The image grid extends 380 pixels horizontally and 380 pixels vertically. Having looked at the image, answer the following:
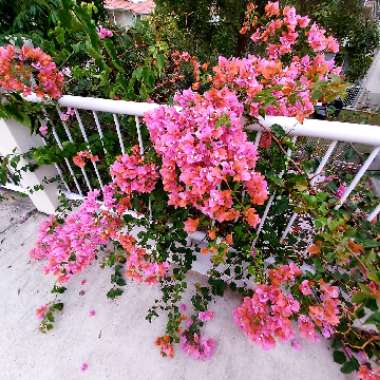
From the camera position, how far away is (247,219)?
1.16 metres

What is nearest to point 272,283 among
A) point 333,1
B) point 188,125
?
point 188,125

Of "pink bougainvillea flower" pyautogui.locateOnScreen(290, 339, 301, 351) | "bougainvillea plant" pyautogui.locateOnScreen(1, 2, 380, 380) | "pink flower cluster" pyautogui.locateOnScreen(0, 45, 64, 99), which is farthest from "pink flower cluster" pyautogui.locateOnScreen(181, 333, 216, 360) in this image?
"pink flower cluster" pyautogui.locateOnScreen(0, 45, 64, 99)

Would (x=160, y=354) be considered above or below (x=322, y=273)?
below

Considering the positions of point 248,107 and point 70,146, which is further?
point 70,146

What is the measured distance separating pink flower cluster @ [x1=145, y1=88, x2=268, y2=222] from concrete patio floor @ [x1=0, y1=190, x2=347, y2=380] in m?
1.07

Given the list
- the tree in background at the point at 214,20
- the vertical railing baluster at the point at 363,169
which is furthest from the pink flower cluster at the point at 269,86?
the tree in background at the point at 214,20

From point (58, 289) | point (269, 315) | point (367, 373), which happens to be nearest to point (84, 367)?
point (58, 289)

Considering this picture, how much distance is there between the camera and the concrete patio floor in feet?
5.19

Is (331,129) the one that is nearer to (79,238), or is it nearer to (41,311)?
(79,238)

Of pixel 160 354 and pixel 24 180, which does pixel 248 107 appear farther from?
pixel 24 180

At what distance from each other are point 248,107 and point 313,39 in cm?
111

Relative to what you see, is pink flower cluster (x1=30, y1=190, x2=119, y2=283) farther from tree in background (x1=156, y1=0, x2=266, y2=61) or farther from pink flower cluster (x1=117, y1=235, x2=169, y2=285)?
tree in background (x1=156, y1=0, x2=266, y2=61)

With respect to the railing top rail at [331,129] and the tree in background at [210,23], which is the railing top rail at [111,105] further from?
the tree in background at [210,23]

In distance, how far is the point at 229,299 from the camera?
190cm
